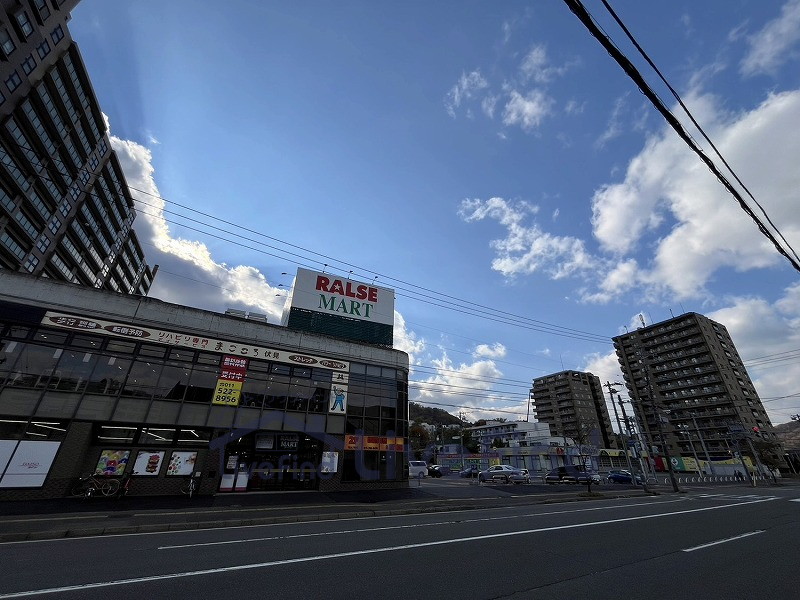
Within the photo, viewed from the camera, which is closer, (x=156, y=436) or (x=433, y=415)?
(x=156, y=436)

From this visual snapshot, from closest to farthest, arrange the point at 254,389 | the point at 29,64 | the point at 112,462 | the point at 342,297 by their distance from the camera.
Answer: the point at 112,462, the point at 254,389, the point at 342,297, the point at 29,64

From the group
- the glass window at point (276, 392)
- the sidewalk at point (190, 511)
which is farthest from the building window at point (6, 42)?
the sidewalk at point (190, 511)

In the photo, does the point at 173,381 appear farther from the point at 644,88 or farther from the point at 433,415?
the point at 433,415

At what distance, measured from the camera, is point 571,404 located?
356 ft

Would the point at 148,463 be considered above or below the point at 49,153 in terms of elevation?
below

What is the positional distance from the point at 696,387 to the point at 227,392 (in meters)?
105

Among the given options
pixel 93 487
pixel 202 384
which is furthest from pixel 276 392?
pixel 93 487

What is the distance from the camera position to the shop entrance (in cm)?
2036

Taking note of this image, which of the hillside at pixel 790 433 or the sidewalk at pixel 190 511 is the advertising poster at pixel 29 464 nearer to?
the sidewalk at pixel 190 511

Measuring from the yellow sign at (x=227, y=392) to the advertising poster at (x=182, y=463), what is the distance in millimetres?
3093

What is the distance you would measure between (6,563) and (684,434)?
107952 millimetres

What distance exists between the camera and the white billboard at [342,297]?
28.2 metres

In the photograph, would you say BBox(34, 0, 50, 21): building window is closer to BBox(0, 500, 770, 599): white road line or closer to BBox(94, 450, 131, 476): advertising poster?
BBox(94, 450, 131, 476): advertising poster

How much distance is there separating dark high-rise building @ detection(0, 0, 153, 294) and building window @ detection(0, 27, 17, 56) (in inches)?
3.4
